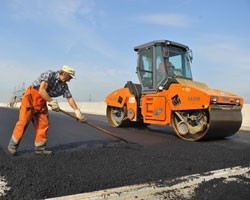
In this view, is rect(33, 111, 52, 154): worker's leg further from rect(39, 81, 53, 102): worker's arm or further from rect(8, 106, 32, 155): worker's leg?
rect(39, 81, 53, 102): worker's arm

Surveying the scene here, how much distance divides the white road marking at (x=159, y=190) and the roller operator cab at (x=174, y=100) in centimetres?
262

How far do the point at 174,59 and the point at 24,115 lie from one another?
4.14 meters

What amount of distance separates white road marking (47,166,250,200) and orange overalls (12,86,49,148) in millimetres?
1995

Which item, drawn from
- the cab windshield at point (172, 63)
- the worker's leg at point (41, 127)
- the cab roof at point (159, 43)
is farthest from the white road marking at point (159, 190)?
the cab roof at point (159, 43)

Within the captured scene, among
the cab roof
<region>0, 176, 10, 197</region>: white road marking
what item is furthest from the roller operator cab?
<region>0, 176, 10, 197</region>: white road marking

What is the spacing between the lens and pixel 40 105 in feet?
13.9

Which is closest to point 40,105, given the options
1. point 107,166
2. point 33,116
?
point 33,116

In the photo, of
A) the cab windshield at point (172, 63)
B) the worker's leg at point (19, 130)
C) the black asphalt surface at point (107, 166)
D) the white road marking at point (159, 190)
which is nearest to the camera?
the white road marking at point (159, 190)

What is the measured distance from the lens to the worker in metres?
4.04

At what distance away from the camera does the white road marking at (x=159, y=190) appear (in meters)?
2.41

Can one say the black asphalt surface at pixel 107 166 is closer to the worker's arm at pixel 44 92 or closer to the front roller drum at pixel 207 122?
the front roller drum at pixel 207 122

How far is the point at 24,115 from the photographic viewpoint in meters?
4.05

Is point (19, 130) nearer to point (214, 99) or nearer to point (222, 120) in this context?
point (214, 99)

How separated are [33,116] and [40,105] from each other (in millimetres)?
215
